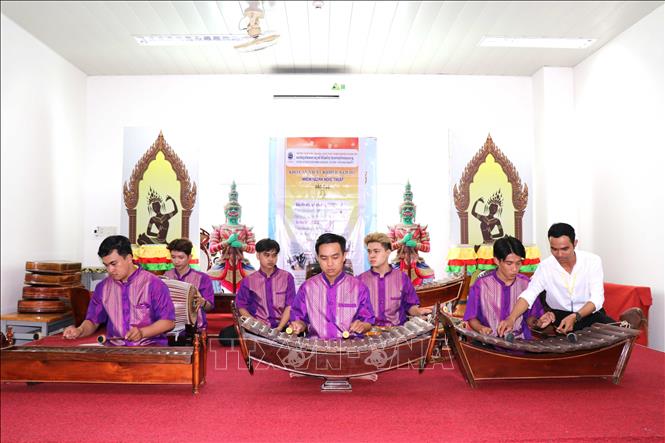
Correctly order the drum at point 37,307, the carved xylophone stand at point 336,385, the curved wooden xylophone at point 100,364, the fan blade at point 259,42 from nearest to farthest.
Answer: the curved wooden xylophone at point 100,364, the carved xylophone stand at point 336,385, the fan blade at point 259,42, the drum at point 37,307

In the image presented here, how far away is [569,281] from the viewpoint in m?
4.12

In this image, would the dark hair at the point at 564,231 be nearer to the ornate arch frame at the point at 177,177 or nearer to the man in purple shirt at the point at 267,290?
the man in purple shirt at the point at 267,290

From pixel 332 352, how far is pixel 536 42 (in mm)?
4682

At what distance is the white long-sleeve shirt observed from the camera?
13.1 ft

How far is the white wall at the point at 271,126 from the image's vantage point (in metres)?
7.21

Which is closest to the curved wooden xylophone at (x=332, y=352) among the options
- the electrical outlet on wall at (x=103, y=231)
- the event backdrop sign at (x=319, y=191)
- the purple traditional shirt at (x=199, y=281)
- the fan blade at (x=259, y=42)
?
the purple traditional shirt at (x=199, y=281)

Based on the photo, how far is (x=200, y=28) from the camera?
224 inches

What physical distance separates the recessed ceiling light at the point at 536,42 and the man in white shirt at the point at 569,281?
2849 mm

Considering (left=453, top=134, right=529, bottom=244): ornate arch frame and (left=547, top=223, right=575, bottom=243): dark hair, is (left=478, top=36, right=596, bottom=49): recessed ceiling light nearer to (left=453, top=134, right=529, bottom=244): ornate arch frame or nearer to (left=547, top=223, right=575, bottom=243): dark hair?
(left=453, top=134, right=529, bottom=244): ornate arch frame

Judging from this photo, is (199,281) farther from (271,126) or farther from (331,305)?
(271,126)

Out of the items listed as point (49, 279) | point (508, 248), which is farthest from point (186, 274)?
point (508, 248)

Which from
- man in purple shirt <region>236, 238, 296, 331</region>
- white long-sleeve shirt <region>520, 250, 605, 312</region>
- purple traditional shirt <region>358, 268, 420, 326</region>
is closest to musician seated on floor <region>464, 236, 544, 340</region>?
white long-sleeve shirt <region>520, 250, 605, 312</region>

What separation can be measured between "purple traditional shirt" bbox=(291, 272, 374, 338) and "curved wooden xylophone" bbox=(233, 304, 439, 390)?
325mm

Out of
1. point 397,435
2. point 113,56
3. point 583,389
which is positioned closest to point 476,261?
point 583,389
